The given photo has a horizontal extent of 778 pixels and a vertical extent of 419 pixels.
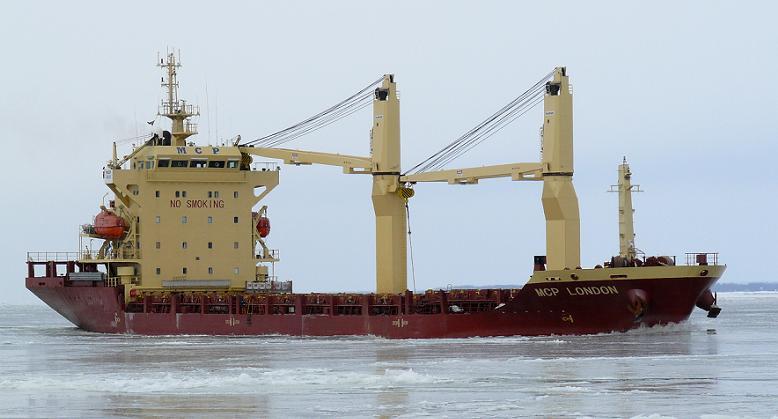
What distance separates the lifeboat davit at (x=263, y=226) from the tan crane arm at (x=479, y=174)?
807 cm

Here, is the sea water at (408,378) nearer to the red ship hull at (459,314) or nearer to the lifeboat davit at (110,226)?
the red ship hull at (459,314)

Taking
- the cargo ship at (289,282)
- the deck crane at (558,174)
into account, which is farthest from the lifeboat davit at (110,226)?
the deck crane at (558,174)

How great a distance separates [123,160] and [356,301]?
1259 cm

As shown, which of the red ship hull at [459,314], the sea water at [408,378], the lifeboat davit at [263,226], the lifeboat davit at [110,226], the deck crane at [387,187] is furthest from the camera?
the lifeboat davit at [263,226]

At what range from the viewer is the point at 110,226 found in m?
51.3

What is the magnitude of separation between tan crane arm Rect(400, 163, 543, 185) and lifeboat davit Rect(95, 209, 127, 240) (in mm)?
11429

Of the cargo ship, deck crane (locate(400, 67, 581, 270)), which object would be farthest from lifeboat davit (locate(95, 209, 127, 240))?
deck crane (locate(400, 67, 581, 270))

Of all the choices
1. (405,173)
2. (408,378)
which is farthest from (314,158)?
(408,378)

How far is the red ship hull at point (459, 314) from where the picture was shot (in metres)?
40.5

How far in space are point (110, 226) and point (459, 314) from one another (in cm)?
1539

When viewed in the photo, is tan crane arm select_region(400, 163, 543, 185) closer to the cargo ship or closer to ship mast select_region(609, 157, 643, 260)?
the cargo ship

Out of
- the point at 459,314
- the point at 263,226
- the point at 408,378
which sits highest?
the point at 263,226

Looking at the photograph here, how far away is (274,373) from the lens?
31.2m

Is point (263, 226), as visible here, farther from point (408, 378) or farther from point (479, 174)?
point (408, 378)
